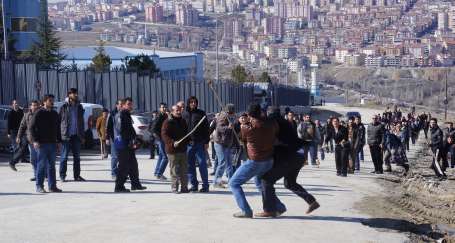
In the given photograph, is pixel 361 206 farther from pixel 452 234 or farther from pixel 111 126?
pixel 111 126

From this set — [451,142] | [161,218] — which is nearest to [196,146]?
[161,218]

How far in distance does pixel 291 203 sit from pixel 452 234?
2.63 meters

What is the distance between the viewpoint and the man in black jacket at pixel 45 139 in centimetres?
1524

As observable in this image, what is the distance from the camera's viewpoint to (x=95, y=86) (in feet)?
118

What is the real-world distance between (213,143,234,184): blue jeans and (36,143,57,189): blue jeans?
3069 millimetres

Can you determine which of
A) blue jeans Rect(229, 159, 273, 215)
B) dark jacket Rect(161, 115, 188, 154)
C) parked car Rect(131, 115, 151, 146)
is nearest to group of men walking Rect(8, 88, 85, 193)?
dark jacket Rect(161, 115, 188, 154)

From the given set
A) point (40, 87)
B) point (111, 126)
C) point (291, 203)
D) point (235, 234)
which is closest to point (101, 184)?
point (111, 126)

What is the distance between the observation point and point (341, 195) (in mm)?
16719

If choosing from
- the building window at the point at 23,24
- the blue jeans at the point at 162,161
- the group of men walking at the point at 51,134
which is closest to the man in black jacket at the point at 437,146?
the blue jeans at the point at 162,161

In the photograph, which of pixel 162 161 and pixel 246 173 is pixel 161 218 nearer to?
pixel 246 173

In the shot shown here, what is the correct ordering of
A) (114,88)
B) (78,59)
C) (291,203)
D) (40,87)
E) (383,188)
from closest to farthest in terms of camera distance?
(291,203) → (383,188) → (40,87) → (114,88) → (78,59)

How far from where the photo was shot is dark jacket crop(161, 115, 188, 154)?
1525 centimetres

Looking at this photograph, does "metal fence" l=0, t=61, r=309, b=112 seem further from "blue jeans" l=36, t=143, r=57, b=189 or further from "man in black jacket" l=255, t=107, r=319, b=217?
"man in black jacket" l=255, t=107, r=319, b=217

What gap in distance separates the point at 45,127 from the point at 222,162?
342 cm
